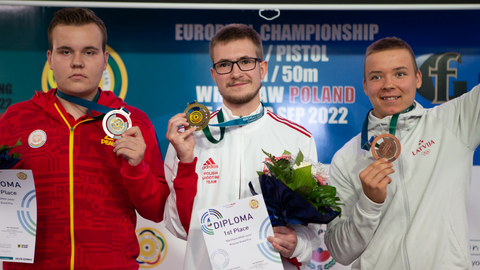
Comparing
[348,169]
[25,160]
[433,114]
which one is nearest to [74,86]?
[25,160]

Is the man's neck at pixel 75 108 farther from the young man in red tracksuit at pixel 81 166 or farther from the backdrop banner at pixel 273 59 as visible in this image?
the backdrop banner at pixel 273 59

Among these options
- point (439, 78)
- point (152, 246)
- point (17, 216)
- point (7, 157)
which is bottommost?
point (152, 246)

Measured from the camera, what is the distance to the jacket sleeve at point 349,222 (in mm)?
2182

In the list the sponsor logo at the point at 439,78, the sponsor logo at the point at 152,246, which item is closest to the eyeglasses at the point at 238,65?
the sponsor logo at the point at 152,246

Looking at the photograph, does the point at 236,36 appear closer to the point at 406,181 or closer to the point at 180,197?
the point at 180,197

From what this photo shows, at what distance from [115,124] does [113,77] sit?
2.04 metres

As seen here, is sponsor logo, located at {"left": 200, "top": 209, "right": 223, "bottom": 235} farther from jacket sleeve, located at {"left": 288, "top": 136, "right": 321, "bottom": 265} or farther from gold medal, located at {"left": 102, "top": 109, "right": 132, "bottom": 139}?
gold medal, located at {"left": 102, "top": 109, "right": 132, "bottom": 139}

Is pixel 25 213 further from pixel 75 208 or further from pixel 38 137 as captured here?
pixel 38 137

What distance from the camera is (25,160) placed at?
7.20 ft

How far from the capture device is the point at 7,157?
2057 mm

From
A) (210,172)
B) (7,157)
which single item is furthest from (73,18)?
(210,172)

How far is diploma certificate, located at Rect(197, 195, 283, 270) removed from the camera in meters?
1.91

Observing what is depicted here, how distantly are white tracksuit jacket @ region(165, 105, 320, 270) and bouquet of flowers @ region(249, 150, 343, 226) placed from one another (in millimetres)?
228

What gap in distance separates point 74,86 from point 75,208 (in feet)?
2.31
